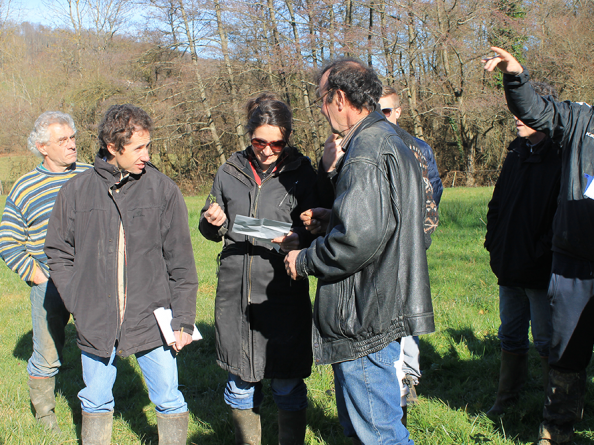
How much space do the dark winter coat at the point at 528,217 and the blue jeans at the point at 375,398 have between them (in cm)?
167

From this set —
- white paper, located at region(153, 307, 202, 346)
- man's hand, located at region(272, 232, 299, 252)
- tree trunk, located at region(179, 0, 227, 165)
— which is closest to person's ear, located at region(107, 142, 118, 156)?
white paper, located at region(153, 307, 202, 346)

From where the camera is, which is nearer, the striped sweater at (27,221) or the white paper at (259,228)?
the white paper at (259,228)

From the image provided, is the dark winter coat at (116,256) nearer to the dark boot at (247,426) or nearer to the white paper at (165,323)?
the white paper at (165,323)

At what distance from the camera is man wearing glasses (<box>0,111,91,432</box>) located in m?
3.32

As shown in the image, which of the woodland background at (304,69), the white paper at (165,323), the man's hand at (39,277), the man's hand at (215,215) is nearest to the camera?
the white paper at (165,323)

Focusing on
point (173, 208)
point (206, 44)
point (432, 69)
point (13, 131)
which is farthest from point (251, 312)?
point (13, 131)

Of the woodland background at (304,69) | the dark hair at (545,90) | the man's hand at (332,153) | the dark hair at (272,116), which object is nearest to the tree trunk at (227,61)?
the woodland background at (304,69)

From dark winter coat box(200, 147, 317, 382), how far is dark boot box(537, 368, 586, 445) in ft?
4.66

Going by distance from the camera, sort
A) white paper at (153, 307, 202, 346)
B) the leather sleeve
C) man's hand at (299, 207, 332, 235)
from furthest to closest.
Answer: white paper at (153, 307, 202, 346) < man's hand at (299, 207, 332, 235) < the leather sleeve

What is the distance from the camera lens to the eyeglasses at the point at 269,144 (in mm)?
2797

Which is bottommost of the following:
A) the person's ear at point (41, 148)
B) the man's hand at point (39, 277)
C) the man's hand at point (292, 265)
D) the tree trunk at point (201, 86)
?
the man's hand at point (39, 277)

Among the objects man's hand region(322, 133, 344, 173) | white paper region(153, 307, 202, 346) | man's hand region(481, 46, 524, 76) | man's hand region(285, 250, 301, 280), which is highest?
man's hand region(481, 46, 524, 76)

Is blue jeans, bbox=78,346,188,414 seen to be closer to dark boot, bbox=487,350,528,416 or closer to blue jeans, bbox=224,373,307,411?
blue jeans, bbox=224,373,307,411

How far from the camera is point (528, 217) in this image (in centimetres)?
326
